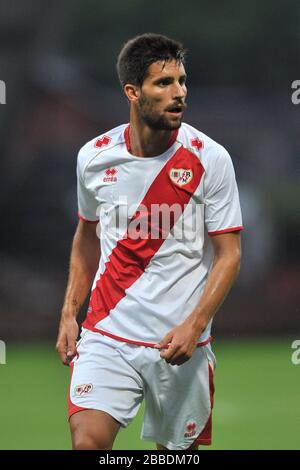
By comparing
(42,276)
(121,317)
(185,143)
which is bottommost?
(42,276)

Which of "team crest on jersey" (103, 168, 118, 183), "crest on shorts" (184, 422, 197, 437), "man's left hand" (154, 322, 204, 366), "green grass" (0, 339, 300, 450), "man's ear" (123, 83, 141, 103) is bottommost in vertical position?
"green grass" (0, 339, 300, 450)

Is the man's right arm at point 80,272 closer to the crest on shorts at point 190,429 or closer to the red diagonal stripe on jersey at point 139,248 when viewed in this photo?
the red diagonal stripe on jersey at point 139,248

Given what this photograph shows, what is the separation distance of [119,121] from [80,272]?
4928mm

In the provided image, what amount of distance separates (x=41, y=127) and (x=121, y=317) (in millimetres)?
5343

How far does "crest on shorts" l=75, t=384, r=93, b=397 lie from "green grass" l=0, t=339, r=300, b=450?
2.00 metres

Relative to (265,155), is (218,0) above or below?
above

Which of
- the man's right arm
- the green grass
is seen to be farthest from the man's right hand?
the green grass

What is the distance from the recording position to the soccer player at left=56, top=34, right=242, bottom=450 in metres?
4.64

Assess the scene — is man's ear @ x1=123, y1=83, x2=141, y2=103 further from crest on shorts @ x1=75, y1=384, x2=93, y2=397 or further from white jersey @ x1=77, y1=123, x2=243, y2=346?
crest on shorts @ x1=75, y1=384, x2=93, y2=397

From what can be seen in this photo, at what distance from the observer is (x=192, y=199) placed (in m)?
4.73

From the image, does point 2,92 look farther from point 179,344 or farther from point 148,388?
point 179,344

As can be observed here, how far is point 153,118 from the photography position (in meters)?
4.69
